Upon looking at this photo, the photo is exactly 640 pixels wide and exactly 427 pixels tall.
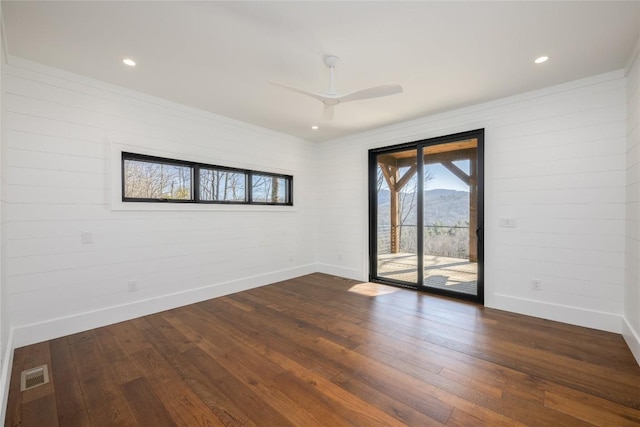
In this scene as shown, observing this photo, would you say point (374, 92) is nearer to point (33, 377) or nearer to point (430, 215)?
point (430, 215)

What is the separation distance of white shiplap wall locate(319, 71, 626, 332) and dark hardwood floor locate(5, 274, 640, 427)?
1.15 ft

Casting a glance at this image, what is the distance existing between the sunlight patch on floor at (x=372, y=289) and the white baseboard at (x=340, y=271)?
0.96 feet

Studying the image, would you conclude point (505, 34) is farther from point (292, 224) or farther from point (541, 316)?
point (292, 224)

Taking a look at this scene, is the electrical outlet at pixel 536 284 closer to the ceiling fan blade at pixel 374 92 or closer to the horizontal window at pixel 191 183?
the ceiling fan blade at pixel 374 92

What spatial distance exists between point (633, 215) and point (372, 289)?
3.14 metres

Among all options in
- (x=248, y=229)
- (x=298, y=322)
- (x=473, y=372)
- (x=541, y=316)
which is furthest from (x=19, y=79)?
(x=541, y=316)

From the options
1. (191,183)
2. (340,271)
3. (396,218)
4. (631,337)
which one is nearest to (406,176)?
(396,218)

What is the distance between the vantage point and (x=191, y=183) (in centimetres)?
401

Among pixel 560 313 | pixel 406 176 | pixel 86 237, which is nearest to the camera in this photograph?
pixel 86 237

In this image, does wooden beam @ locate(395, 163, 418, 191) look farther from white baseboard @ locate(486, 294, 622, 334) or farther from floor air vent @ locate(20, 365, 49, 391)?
floor air vent @ locate(20, 365, 49, 391)

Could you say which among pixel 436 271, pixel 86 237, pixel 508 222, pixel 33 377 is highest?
pixel 508 222

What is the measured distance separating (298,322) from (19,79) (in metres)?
3.74

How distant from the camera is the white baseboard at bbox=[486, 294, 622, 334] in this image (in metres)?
2.98

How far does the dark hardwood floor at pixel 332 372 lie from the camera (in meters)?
1.81
